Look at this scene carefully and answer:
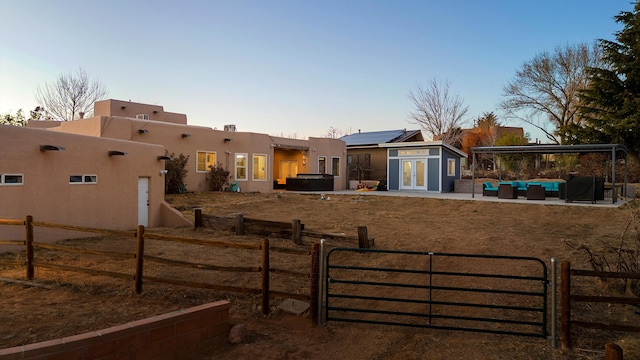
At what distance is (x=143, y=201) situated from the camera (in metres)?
12.2

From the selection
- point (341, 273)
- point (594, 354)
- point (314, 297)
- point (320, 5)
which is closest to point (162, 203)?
point (341, 273)

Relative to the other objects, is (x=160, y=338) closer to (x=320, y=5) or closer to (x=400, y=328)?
(x=400, y=328)

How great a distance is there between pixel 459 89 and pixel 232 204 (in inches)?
1288

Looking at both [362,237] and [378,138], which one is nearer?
[362,237]

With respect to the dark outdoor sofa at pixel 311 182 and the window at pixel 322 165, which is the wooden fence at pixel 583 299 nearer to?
the dark outdoor sofa at pixel 311 182

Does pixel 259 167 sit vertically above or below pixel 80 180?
above

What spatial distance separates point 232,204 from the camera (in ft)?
56.1

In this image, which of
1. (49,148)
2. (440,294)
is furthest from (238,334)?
(49,148)

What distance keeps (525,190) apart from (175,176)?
17.8 metres

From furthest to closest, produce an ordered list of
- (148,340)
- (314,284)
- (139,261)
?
(139,261) → (314,284) → (148,340)

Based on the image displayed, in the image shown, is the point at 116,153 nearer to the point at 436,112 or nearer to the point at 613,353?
the point at 613,353

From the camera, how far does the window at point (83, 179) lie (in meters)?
9.75

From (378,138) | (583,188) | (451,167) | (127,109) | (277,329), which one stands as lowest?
(277,329)

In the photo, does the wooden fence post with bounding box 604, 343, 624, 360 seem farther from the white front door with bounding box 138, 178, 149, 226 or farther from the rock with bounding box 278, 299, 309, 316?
the white front door with bounding box 138, 178, 149, 226
